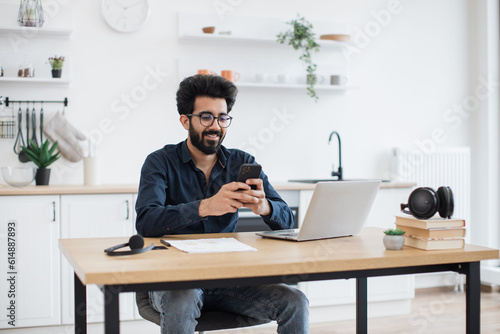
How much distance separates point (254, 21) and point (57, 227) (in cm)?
200

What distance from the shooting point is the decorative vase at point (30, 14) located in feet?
11.8

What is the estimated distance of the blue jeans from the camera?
174 centimetres

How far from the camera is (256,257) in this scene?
5.16 feet

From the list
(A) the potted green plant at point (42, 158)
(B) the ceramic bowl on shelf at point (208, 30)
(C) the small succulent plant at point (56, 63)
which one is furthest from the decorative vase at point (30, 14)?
(B) the ceramic bowl on shelf at point (208, 30)

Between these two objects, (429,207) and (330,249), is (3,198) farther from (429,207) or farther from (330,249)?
(429,207)

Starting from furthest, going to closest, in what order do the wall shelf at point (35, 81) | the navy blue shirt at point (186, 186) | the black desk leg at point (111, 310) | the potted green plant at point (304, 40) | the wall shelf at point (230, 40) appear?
the potted green plant at point (304, 40)
the wall shelf at point (230, 40)
the wall shelf at point (35, 81)
the navy blue shirt at point (186, 186)
the black desk leg at point (111, 310)

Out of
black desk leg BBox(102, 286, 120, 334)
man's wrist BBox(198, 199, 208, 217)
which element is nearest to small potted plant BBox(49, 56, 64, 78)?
man's wrist BBox(198, 199, 208, 217)

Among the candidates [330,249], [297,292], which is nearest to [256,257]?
[330,249]

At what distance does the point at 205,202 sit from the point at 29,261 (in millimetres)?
1769

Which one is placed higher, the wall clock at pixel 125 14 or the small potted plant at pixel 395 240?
the wall clock at pixel 125 14

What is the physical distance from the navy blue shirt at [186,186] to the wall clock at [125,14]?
73.9 inches

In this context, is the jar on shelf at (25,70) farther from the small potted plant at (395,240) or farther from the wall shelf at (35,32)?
the small potted plant at (395,240)

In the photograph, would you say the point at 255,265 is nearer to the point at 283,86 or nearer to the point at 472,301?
the point at 472,301

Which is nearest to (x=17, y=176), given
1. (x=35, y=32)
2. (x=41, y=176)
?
(x=41, y=176)
